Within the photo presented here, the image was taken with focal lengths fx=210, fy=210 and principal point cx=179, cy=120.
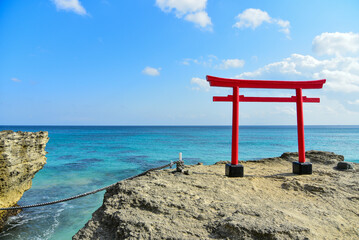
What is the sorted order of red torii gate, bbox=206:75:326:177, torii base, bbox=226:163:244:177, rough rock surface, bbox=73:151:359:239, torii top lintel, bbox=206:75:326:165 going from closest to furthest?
rough rock surface, bbox=73:151:359:239 → torii base, bbox=226:163:244:177 → red torii gate, bbox=206:75:326:177 → torii top lintel, bbox=206:75:326:165

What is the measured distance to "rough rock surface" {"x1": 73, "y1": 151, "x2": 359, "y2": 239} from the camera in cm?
256

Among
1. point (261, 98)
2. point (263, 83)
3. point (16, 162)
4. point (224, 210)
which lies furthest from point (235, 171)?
point (16, 162)

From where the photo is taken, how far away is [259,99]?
622 centimetres

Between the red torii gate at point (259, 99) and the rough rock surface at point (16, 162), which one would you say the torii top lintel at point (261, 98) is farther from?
the rough rock surface at point (16, 162)

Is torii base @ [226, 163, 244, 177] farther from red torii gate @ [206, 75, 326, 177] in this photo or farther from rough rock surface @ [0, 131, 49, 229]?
rough rock surface @ [0, 131, 49, 229]

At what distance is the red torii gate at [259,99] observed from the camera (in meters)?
5.42

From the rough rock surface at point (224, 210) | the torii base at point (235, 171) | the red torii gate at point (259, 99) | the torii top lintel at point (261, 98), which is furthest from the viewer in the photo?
the torii top lintel at point (261, 98)

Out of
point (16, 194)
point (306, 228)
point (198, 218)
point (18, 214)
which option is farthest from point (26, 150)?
point (306, 228)

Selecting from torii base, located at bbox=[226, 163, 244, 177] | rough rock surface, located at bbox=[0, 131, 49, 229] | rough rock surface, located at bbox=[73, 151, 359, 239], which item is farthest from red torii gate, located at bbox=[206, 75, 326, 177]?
rough rock surface, located at bbox=[0, 131, 49, 229]

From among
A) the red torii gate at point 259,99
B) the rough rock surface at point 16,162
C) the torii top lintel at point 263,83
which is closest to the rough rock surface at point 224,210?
the red torii gate at point 259,99

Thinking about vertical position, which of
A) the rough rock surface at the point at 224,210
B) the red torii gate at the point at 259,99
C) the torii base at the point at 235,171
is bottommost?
the rough rock surface at the point at 224,210

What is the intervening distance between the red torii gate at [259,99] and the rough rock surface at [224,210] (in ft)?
2.31

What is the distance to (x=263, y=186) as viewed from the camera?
457cm

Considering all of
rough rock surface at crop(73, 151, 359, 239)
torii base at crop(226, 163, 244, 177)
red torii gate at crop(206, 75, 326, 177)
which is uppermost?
red torii gate at crop(206, 75, 326, 177)
